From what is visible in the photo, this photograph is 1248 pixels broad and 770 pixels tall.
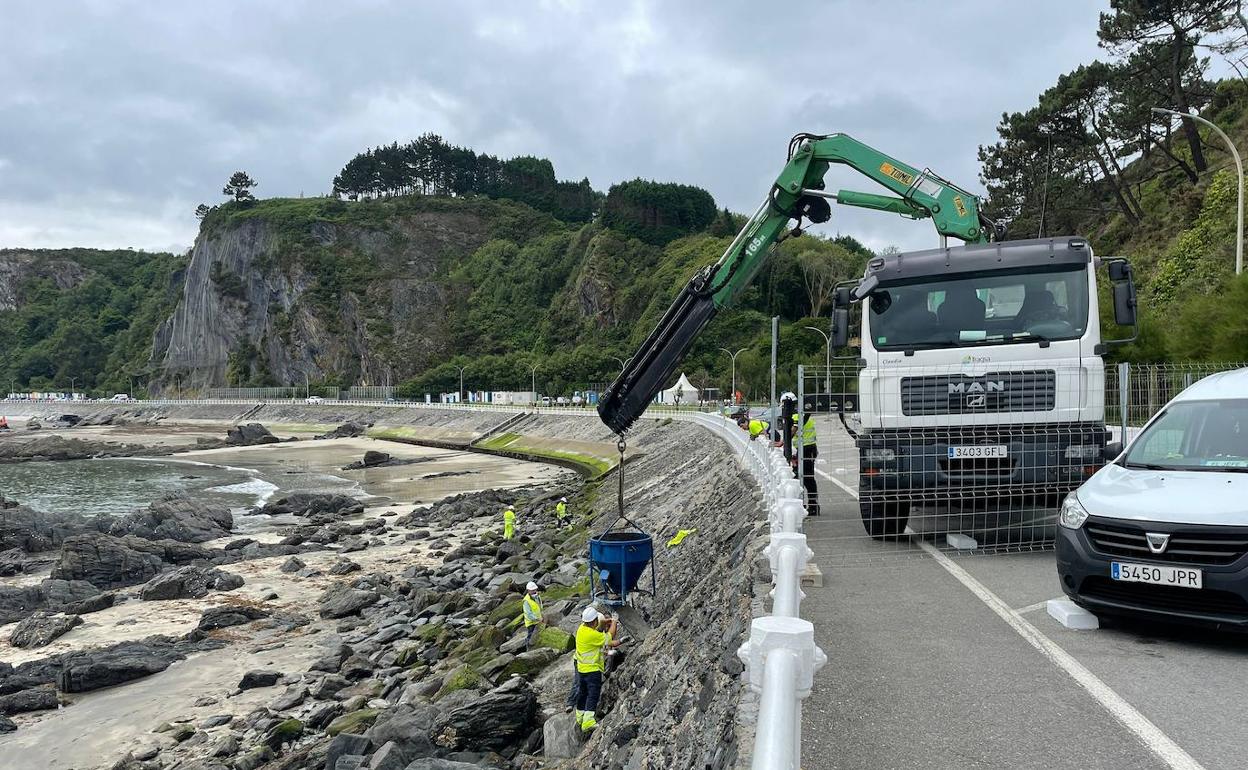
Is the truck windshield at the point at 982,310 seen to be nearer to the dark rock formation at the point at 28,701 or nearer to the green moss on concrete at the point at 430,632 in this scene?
the green moss on concrete at the point at 430,632

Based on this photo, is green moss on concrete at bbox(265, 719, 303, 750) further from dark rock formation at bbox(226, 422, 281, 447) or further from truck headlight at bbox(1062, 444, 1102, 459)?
dark rock formation at bbox(226, 422, 281, 447)

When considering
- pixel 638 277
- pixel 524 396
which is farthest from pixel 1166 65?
pixel 638 277

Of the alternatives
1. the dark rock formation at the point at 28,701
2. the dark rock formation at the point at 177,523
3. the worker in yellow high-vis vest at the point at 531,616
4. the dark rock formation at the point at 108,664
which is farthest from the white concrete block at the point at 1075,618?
the dark rock formation at the point at 177,523

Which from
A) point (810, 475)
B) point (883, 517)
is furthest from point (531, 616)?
point (883, 517)

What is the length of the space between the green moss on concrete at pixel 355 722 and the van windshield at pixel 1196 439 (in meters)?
9.75

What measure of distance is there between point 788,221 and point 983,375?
5.00 metres

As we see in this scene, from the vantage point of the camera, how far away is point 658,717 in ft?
22.1

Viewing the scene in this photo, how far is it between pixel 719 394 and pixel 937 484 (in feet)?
243

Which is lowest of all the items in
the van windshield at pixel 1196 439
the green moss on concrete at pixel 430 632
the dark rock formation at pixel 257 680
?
the dark rock formation at pixel 257 680

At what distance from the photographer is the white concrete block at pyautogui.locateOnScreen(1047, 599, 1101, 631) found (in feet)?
20.2

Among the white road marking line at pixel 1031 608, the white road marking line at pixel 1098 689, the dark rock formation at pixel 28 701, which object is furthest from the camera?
the dark rock formation at pixel 28 701

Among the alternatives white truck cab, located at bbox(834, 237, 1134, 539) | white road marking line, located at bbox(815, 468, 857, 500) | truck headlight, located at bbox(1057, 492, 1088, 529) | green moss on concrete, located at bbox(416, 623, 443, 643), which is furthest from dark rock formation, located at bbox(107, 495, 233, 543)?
truck headlight, located at bbox(1057, 492, 1088, 529)

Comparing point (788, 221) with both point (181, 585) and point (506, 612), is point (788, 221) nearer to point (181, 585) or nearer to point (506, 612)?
point (506, 612)

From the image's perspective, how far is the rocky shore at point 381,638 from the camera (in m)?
8.29
